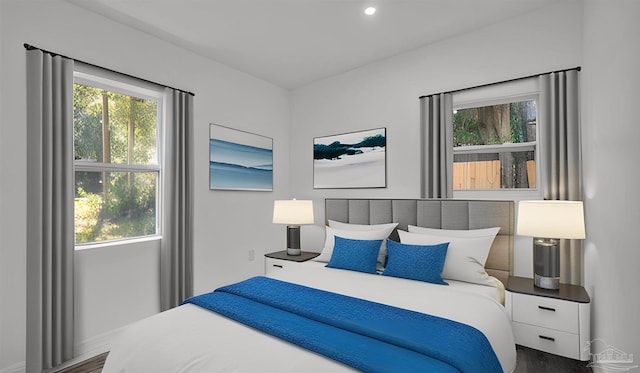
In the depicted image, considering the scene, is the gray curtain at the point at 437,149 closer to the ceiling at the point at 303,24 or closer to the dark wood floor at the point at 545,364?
the ceiling at the point at 303,24

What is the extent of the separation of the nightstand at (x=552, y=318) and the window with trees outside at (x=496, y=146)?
1016mm

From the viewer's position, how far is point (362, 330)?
62.5 inches

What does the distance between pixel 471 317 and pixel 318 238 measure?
2.52m

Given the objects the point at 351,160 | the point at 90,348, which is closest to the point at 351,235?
the point at 351,160

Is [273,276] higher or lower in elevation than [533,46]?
lower

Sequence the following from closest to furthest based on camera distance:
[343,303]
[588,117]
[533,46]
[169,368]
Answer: [169,368], [343,303], [588,117], [533,46]

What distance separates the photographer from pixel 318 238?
4191 mm

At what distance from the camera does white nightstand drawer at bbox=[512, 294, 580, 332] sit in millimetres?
2100

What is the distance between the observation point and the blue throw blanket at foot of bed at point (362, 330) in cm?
135

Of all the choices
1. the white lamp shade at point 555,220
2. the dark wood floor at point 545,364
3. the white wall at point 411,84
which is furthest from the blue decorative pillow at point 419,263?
the white wall at point 411,84

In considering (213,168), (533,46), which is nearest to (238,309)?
(213,168)

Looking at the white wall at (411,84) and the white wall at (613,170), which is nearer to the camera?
the white wall at (613,170)

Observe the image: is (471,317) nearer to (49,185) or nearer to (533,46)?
(533,46)

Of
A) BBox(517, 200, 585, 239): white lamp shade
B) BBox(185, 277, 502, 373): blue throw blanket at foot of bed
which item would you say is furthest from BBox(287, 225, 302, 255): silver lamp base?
BBox(517, 200, 585, 239): white lamp shade
